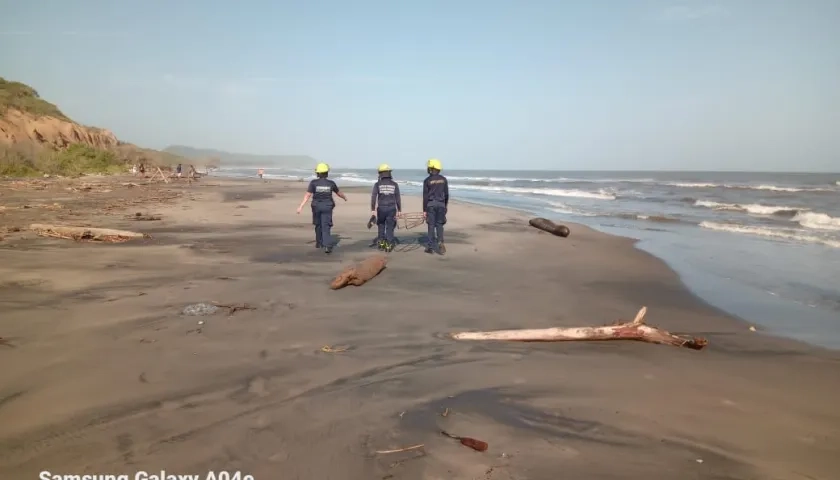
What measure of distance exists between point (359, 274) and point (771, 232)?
1622 cm

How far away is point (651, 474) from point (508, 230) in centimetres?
1263

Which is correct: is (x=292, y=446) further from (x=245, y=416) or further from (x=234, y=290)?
(x=234, y=290)

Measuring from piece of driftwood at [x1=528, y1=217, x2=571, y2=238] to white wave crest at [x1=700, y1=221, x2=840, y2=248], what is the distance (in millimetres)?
7306

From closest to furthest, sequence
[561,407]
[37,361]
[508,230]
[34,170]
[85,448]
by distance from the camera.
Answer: [85,448] → [561,407] → [37,361] → [508,230] → [34,170]

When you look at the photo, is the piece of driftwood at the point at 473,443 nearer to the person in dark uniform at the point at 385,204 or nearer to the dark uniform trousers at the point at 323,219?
the person in dark uniform at the point at 385,204

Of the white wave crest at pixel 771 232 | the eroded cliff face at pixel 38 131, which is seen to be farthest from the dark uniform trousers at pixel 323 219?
the eroded cliff face at pixel 38 131

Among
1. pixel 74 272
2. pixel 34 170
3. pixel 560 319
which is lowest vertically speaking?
pixel 560 319

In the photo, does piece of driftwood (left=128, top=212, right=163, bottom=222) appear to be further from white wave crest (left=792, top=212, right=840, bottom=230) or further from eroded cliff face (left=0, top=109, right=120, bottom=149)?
eroded cliff face (left=0, top=109, right=120, bottom=149)

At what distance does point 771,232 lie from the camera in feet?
53.2

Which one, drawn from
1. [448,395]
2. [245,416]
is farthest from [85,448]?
[448,395]

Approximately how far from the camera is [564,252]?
454 inches

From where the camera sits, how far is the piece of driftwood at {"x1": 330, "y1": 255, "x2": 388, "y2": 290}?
710cm

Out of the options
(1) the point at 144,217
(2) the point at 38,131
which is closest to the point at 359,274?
(1) the point at 144,217

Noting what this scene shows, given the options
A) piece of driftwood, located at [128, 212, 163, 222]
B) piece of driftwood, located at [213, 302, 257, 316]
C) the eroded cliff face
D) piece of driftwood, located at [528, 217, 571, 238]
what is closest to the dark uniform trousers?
piece of driftwood, located at [213, 302, 257, 316]
